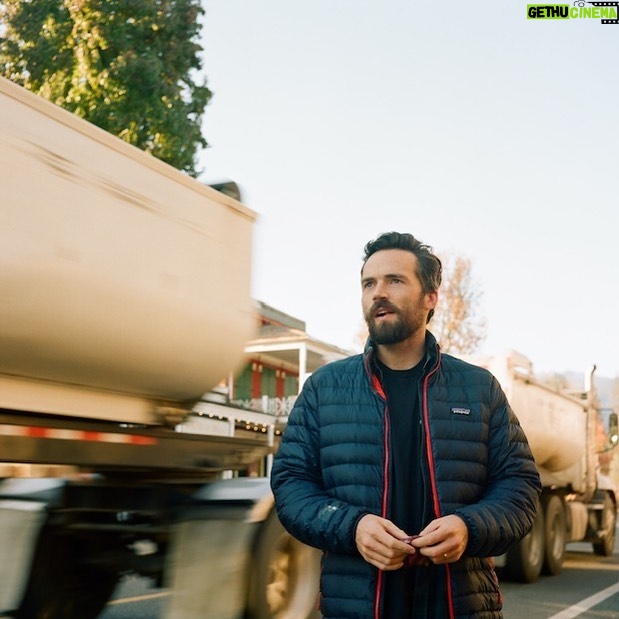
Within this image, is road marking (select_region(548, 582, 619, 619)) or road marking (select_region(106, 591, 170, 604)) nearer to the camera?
road marking (select_region(106, 591, 170, 604))

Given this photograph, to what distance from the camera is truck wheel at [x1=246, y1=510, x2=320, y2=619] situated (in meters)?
6.05

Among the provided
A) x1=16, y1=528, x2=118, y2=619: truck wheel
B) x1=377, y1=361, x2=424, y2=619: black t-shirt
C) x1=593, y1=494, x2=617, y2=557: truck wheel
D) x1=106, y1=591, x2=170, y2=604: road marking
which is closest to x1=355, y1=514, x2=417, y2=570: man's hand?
x1=377, y1=361, x2=424, y2=619: black t-shirt

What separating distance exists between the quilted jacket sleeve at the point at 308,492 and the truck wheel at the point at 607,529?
590 inches

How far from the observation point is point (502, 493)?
2928 millimetres

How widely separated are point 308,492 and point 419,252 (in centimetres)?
79

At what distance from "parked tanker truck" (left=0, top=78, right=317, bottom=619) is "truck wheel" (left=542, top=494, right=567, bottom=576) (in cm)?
707

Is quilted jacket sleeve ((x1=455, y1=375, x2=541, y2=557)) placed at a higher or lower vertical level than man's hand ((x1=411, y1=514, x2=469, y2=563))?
higher

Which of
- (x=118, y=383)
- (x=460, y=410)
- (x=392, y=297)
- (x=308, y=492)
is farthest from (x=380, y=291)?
(x=118, y=383)

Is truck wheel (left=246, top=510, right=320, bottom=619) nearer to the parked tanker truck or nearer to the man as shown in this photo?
the parked tanker truck

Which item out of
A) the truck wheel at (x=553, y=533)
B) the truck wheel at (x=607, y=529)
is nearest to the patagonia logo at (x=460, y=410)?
the truck wheel at (x=553, y=533)

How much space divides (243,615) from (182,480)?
3.24ft

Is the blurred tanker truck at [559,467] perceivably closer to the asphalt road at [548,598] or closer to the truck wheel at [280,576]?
the asphalt road at [548,598]

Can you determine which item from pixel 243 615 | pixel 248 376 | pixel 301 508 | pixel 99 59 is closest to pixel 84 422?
pixel 243 615

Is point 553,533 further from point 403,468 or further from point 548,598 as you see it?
point 403,468
